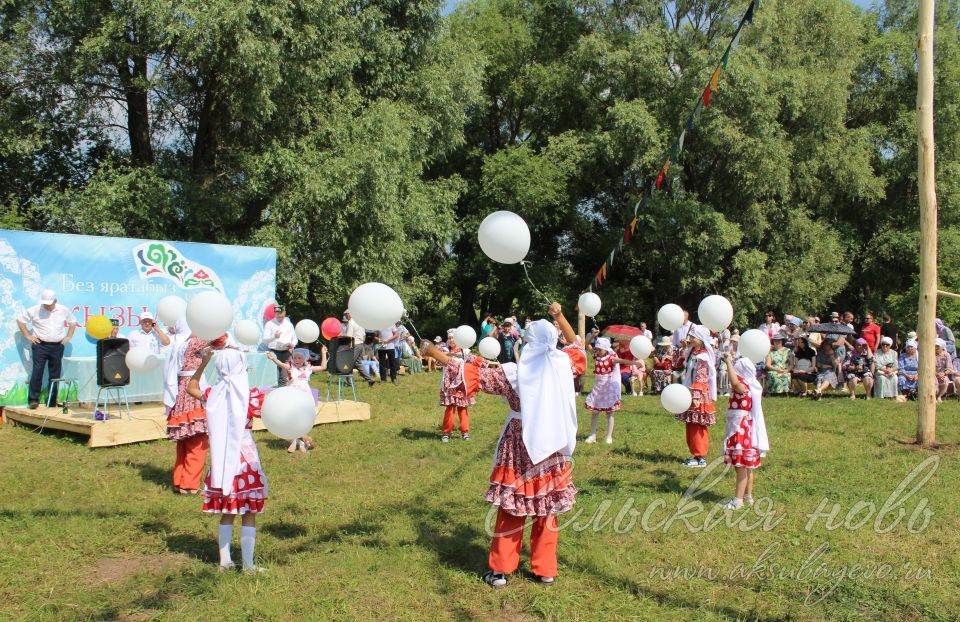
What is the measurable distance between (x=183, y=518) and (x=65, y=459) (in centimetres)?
319

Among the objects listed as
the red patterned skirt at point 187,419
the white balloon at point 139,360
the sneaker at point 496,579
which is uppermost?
the white balloon at point 139,360

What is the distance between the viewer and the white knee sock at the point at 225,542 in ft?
18.1

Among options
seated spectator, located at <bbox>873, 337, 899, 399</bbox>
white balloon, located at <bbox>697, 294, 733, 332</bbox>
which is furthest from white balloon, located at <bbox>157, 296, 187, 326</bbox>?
seated spectator, located at <bbox>873, 337, 899, 399</bbox>

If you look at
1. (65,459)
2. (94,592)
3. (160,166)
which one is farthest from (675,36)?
(94,592)

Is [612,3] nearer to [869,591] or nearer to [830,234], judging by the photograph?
[830,234]

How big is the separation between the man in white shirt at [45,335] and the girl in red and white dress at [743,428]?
9.62 meters

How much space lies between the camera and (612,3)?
26469 millimetres

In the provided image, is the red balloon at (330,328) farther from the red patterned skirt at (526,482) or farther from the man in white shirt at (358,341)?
the red patterned skirt at (526,482)

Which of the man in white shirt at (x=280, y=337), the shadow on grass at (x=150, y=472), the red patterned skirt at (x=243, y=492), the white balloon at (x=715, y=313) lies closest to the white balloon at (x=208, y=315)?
the red patterned skirt at (x=243, y=492)

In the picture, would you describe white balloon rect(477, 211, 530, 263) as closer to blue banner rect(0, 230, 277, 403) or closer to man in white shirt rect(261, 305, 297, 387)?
man in white shirt rect(261, 305, 297, 387)

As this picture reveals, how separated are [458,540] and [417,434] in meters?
4.95

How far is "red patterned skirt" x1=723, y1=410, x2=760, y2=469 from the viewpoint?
7070 millimetres

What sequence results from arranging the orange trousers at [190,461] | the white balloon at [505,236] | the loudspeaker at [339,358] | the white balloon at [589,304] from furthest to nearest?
the loudspeaker at [339,358], the white balloon at [589,304], the orange trousers at [190,461], the white balloon at [505,236]

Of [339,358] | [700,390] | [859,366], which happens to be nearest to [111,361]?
[339,358]
